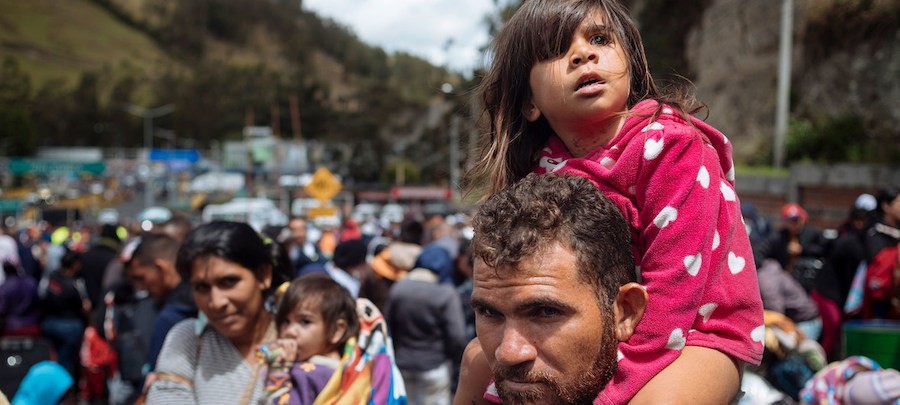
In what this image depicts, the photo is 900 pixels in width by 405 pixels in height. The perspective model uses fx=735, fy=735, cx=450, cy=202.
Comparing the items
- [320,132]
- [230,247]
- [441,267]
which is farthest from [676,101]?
[320,132]

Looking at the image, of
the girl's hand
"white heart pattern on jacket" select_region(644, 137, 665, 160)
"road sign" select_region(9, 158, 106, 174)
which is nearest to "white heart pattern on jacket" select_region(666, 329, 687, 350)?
"white heart pattern on jacket" select_region(644, 137, 665, 160)

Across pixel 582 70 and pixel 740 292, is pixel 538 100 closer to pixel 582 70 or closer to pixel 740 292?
pixel 582 70

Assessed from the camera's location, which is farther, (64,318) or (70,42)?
(70,42)

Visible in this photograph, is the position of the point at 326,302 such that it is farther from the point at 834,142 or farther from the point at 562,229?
the point at 834,142

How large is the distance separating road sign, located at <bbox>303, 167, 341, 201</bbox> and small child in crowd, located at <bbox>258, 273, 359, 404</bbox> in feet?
45.2

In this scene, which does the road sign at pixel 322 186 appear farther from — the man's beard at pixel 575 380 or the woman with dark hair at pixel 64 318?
the man's beard at pixel 575 380

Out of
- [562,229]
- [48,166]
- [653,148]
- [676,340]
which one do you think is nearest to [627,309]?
[676,340]

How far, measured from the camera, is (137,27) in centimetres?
17912

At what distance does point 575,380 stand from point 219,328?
6.33 feet

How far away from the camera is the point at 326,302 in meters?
3.02

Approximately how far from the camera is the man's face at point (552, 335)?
1.48 meters

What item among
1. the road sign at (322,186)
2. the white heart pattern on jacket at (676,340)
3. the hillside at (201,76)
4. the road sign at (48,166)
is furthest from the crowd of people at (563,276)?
the road sign at (48,166)

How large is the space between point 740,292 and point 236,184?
2742 inches

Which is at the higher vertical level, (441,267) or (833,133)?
(833,133)
